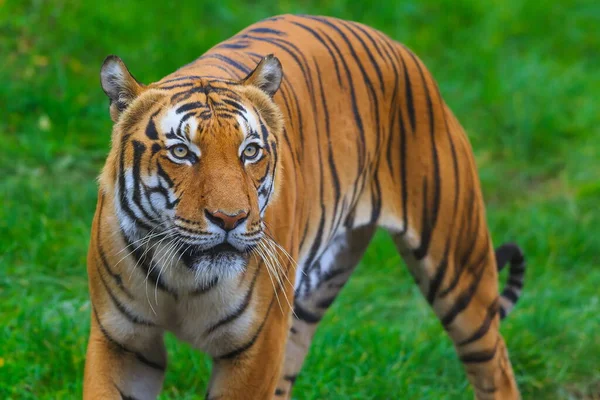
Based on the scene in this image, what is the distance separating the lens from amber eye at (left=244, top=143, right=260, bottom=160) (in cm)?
246

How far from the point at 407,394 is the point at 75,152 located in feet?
7.34

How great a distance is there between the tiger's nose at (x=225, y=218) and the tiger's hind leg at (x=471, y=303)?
1270 millimetres

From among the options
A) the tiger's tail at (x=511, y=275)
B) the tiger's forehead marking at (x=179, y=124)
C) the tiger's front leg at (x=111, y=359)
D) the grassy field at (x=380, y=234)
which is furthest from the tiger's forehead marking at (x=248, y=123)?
the tiger's tail at (x=511, y=275)

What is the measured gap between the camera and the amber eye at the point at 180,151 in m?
2.40

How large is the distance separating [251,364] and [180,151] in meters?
0.65

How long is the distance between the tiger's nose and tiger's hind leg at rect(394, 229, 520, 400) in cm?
127

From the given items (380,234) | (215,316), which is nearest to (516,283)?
(380,234)

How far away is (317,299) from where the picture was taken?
385cm

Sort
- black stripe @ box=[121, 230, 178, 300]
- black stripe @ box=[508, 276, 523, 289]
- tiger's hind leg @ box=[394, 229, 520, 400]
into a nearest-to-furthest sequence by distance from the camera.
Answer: black stripe @ box=[121, 230, 178, 300], tiger's hind leg @ box=[394, 229, 520, 400], black stripe @ box=[508, 276, 523, 289]

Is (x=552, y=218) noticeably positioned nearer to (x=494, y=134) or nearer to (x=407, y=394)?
(x=494, y=134)

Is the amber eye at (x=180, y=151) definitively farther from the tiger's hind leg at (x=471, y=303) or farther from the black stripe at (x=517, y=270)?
the black stripe at (x=517, y=270)

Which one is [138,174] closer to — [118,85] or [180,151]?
[180,151]

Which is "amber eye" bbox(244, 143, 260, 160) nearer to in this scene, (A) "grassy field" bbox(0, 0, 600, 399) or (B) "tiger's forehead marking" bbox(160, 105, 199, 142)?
(B) "tiger's forehead marking" bbox(160, 105, 199, 142)

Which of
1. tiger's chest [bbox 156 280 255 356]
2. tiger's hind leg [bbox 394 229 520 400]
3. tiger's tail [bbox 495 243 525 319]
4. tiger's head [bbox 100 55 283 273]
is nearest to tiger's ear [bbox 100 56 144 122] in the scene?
tiger's head [bbox 100 55 283 273]
